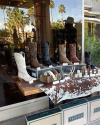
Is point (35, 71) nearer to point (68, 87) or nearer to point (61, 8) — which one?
point (68, 87)

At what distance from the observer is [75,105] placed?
67.6 inches

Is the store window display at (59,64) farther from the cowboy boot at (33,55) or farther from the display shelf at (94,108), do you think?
the display shelf at (94,108)

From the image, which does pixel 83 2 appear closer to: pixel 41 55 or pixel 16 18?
pixel 41 55

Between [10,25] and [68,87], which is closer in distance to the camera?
[68,87]

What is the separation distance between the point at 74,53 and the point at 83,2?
1.05 meters

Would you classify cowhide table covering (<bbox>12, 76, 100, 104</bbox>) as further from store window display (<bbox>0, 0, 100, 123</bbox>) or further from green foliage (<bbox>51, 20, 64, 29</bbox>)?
green foliage (<bbox>51, 20, 64, 29</bbox>)

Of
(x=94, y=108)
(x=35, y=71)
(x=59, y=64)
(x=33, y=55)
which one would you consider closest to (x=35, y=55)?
(x=33, y=55)

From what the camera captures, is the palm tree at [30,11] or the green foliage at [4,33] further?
the palm tree at [30,11]

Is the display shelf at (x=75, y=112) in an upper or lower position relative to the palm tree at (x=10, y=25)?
lower

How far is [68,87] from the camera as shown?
157cm

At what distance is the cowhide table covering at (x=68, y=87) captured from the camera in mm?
1451

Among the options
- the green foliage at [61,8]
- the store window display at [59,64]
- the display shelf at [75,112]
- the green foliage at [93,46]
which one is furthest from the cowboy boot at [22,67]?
the green foliage at [61,8]

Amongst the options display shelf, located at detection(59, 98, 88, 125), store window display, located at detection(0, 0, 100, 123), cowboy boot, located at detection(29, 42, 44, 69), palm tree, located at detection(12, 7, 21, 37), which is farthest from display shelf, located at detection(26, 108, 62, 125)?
palm tree, located at detection(12, 7, 21, 37)

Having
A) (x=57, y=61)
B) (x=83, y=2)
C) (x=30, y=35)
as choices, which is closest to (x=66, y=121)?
(x=57, y=61)
